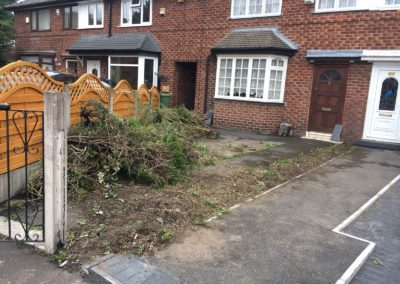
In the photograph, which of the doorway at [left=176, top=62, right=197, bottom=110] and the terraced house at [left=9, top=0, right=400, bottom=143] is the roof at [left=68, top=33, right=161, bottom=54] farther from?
the doorway at [left=176, top=62, right=197, bottom=110]

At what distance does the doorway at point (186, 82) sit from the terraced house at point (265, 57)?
45 millimetres

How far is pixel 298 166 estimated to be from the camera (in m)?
7.73

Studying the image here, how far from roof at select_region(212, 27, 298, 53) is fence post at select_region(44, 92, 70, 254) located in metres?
9.43

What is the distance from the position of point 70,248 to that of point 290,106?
10025mm

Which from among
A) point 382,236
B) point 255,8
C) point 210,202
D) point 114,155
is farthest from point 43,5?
point 382,236

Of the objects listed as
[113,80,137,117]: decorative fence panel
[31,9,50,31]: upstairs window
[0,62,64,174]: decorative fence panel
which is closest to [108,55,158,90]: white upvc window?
[113,80,137,117]: decorative fence panel

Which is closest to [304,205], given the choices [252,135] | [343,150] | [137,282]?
[137,282]

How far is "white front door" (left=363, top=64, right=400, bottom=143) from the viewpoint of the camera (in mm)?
10250

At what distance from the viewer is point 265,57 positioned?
11961 millimetres

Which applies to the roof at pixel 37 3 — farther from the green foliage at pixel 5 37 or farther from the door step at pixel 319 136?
the door step at pixel 319 136

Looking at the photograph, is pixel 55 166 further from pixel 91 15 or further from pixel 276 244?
pixel 91 15

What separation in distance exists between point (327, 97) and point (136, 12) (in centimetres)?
991

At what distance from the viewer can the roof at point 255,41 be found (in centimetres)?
1172

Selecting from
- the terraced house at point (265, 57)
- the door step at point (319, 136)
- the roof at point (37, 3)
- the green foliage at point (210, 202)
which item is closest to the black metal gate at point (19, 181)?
the green foliage at point (210, 202)
